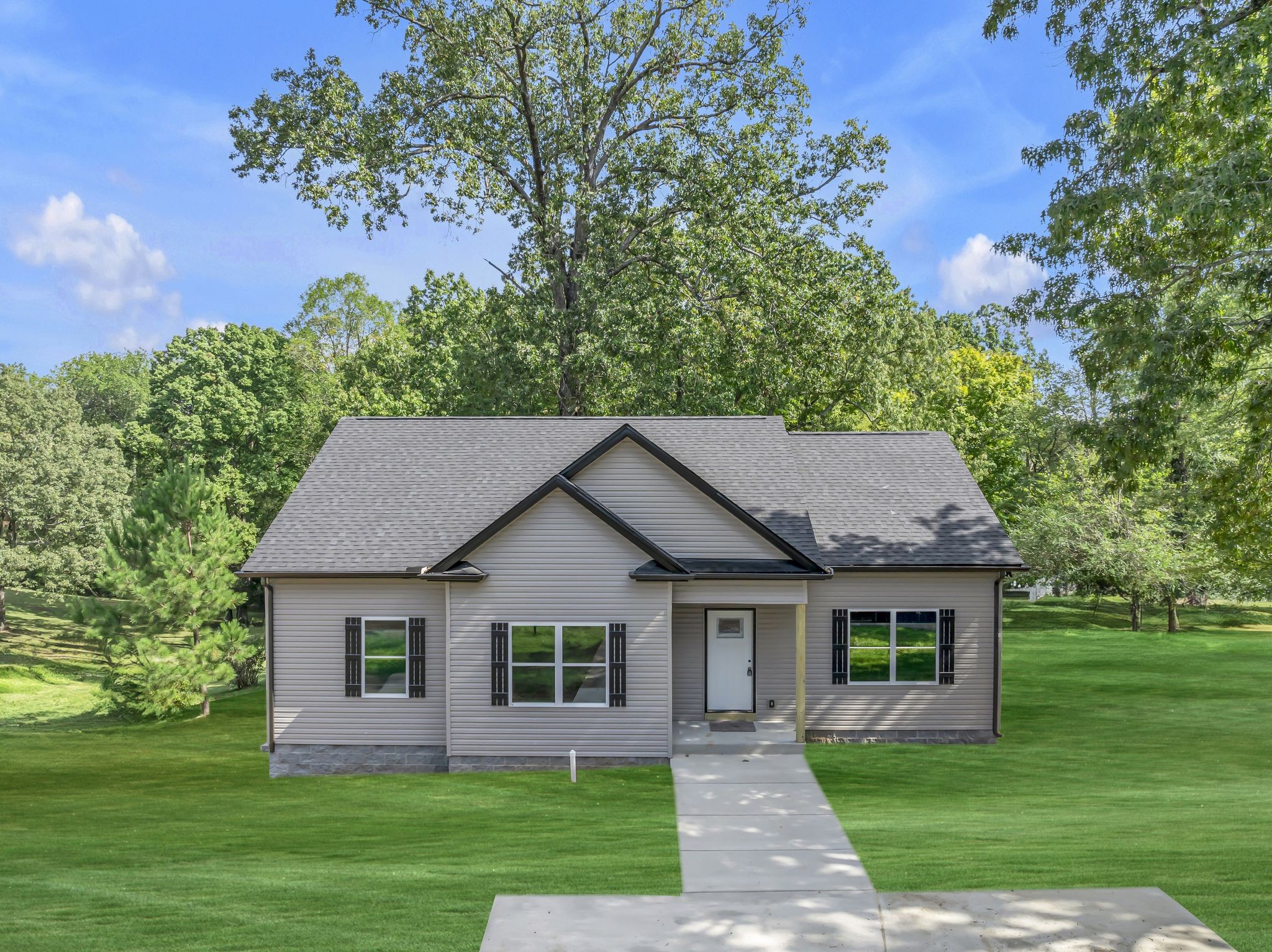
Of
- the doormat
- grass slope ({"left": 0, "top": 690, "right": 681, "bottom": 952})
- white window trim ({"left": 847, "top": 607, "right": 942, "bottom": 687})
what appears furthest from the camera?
white window trim ({"left": 847, "top": 607, "right": 942, "bottom": 687})

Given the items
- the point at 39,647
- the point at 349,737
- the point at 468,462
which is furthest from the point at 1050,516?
the point at 39,647

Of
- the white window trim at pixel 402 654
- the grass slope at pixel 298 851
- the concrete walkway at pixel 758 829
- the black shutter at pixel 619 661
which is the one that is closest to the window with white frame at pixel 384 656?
the white window trim at pixel 402 654

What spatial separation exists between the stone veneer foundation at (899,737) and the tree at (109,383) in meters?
60.4

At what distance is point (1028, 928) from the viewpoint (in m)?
8.83

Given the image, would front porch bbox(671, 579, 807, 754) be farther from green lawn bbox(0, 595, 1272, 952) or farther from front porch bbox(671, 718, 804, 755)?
green lawn bbox(0, 595, 1272, 952)

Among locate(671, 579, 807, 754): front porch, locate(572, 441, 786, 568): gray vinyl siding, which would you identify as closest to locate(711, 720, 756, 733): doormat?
locate(671, 579, 807, 754): front porch

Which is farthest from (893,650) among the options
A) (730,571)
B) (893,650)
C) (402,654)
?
(402,654)

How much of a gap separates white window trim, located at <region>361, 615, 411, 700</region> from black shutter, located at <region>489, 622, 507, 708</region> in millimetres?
1757

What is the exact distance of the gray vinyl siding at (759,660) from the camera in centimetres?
1898

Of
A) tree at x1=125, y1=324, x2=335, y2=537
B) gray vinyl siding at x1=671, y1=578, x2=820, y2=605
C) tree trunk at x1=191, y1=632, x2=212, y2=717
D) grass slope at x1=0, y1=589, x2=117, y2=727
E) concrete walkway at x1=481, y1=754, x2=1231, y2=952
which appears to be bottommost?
grass slope at x1=0, y1=589, x2=117, y2=727

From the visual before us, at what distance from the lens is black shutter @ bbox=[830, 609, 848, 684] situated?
18.9 meters

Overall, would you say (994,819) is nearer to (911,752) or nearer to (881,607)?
(911,752)

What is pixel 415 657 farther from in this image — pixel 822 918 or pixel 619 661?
pixel 822 918

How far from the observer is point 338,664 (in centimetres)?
1806
